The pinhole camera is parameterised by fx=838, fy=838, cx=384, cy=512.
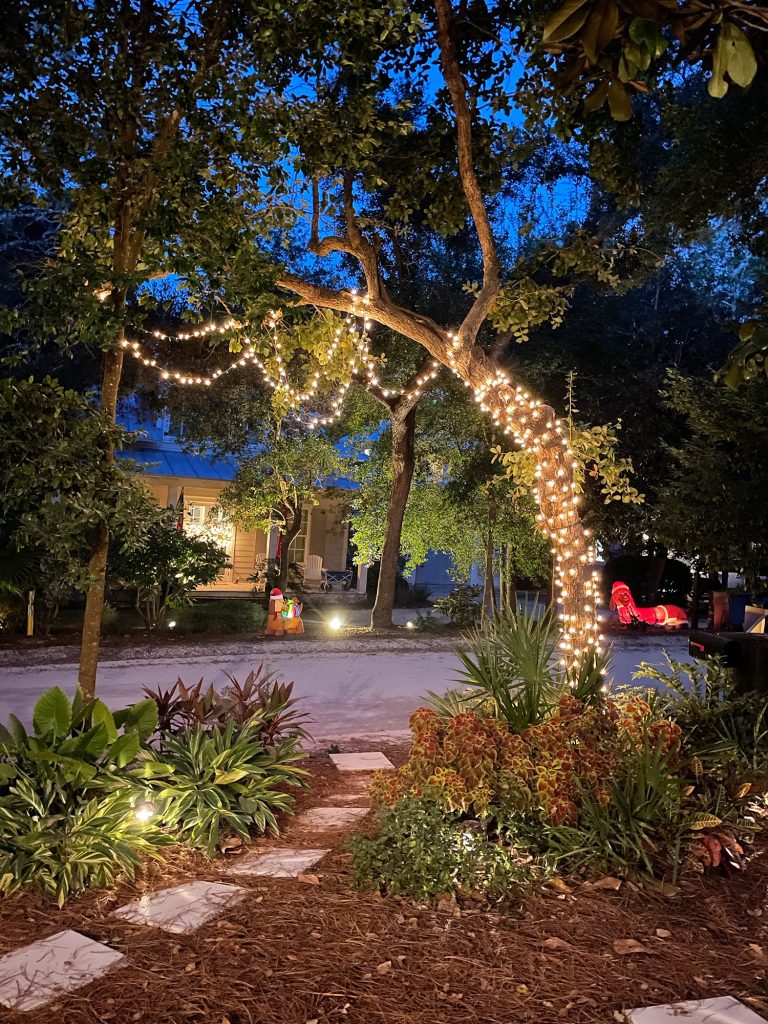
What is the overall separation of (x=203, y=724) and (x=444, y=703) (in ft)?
5.52

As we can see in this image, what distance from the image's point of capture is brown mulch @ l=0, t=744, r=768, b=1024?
2.97m

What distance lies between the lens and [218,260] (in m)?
5.57

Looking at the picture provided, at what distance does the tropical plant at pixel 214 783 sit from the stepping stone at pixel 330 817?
0.14 m

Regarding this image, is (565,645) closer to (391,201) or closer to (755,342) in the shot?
(755,342)

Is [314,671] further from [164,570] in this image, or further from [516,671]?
[516,671]

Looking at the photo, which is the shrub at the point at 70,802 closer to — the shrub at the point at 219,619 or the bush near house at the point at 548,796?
the bush near house at the point at 548,796

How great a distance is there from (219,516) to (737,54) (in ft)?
65.5

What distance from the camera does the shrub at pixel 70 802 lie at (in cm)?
395

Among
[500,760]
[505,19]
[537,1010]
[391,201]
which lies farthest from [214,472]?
[537,1010]

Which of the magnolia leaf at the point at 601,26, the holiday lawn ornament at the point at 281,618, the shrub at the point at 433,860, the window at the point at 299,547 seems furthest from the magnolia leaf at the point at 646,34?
Result: the window at the point at 299,547

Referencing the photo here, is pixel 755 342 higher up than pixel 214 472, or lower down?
lower down

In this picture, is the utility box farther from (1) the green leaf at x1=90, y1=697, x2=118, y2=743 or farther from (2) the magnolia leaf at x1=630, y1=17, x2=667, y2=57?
(2) the magnolia leaf at x1=630, y1=17, x2=667, y2=57

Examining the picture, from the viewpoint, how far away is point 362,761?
6.66 metres

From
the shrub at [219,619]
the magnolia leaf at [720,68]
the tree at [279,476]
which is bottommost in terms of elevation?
the shrub at [219,619]
